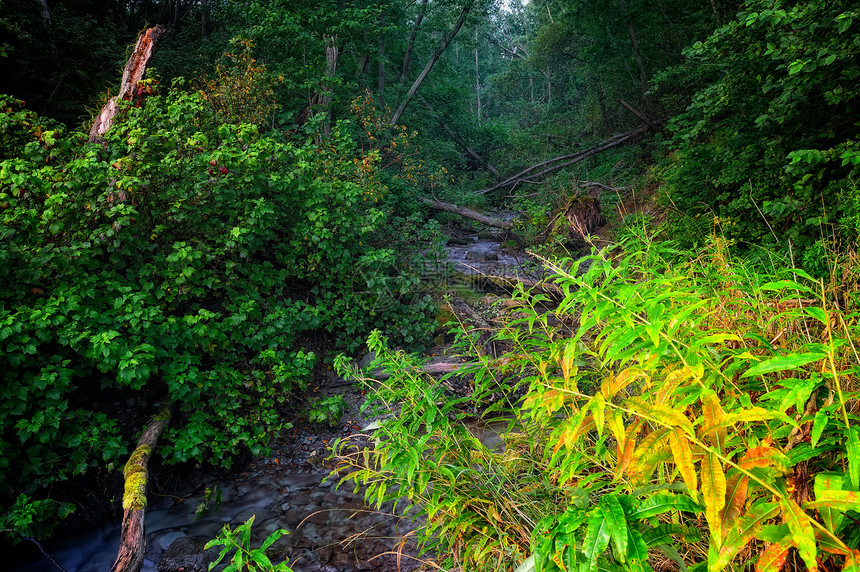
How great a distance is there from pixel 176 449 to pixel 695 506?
156 inches

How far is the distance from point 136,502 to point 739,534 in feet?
11.0

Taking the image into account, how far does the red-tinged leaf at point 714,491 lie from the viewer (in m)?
0.96

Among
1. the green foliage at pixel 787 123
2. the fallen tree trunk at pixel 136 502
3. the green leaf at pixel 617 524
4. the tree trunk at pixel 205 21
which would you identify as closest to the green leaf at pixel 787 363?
the green leaf at pixel 617 524

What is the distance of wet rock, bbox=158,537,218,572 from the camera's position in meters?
3.31

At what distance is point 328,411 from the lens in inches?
193

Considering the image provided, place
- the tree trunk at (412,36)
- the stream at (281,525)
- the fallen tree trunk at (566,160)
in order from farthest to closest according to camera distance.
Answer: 1. the fallen tree trunk at (566,160)
2. the tree trunk at (412,36)
3. the stream at (281,525)

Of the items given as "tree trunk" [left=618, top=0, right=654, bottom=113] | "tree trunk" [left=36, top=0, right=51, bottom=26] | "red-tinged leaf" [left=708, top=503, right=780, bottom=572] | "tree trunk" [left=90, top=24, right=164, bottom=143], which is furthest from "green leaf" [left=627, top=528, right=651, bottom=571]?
"tree trunk" [left=618, top=0, right=654, bottom=113]

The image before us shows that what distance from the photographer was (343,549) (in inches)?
132

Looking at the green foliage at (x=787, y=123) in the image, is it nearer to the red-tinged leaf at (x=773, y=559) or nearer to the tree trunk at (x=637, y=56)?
the red-tinged leaf at (x=773, y=559)

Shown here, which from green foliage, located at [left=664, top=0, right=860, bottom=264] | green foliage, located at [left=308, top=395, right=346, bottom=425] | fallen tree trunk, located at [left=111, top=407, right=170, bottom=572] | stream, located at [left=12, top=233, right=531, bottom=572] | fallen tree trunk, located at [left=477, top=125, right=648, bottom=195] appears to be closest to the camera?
fallen tree trunk, located at [left=111, top=407, right=170, bottom=572]

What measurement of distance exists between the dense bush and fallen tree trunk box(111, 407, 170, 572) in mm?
154

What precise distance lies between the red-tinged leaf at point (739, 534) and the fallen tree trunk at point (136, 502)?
2955 mm

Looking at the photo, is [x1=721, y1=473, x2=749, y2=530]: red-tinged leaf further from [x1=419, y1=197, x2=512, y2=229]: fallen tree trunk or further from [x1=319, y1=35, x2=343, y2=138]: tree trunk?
[x1=419, y1=197, x2=512, y2=229]: fallen tree trunk

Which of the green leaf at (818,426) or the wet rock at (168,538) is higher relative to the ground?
the green leaf at (818,426)
